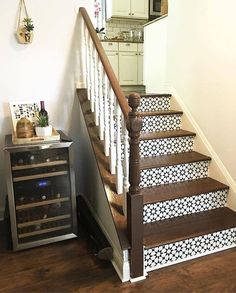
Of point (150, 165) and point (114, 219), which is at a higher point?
point (150, 165)

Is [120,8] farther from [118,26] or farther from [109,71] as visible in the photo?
[109,71]

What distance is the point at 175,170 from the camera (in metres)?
2.54

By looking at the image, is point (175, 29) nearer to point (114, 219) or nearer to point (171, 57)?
point (171, 57)

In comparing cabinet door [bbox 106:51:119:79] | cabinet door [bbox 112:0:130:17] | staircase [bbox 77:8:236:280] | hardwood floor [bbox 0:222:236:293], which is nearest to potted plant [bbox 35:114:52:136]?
staircase [bbox 77:8:236:280]

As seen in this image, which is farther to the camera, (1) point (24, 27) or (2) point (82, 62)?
(2) point (82, 62)

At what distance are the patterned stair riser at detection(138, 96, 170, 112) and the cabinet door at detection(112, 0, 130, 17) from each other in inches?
119

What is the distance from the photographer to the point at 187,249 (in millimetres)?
2080

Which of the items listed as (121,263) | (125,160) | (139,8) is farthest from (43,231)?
(139,8)

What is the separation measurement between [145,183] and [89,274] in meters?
0.88

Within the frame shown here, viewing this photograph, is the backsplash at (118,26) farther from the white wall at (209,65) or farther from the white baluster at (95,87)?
the white baluster at (95,87)

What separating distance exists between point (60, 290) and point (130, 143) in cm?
104

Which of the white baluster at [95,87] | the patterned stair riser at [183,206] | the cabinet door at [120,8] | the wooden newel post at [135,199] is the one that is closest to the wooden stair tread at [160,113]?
the white baluster at [95,87]

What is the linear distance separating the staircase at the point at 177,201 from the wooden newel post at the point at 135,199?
4.7 inches

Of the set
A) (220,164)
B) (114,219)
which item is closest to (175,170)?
(220,164)
